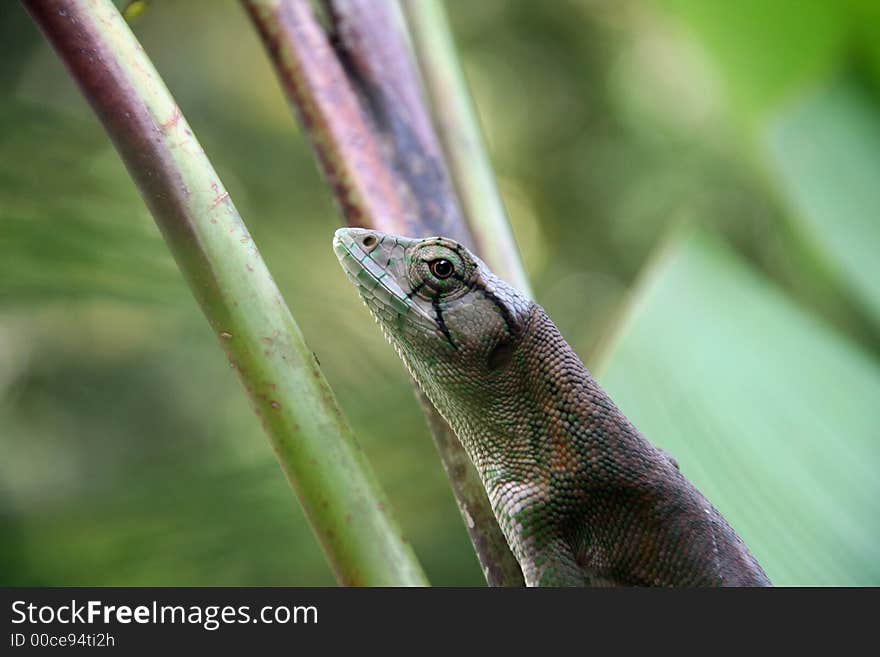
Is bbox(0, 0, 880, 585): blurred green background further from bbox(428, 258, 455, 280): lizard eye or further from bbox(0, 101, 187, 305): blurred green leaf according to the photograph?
bbox(428, 258, 455, 280): lizard eye

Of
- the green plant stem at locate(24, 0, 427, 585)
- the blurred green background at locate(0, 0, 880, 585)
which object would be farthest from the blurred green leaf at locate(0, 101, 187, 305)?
the green plant stem at locate(24, 0, 427, 585)

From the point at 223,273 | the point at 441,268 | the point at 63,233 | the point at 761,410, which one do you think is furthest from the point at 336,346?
the point at 223,273

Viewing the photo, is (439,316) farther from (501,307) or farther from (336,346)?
(336,346)

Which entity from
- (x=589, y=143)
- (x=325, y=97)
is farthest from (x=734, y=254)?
(x=589, y=143)

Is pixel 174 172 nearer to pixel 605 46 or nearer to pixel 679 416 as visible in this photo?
pixel 679 416

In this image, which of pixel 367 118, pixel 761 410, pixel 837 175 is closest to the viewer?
pixel 367 118

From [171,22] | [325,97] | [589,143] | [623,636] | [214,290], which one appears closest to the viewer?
[214,290]

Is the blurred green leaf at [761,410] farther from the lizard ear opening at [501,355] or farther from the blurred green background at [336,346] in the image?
the lizard ear opening at [501,355]
